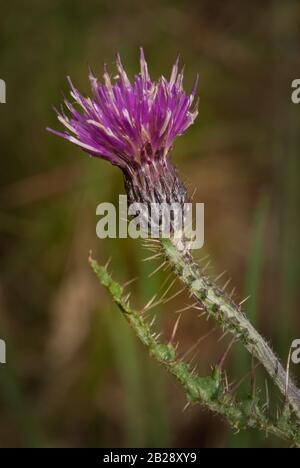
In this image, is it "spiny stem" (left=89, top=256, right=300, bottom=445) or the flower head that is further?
the flower head

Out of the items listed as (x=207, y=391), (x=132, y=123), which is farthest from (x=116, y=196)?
(x=207, y=391)

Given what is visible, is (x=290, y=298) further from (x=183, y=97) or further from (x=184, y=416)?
(x=183, y=97)

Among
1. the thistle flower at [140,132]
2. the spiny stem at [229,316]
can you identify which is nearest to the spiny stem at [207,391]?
the spiny stem at [229,316]

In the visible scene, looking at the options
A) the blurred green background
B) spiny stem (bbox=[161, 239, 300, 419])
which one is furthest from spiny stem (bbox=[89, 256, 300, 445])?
the blurred green background

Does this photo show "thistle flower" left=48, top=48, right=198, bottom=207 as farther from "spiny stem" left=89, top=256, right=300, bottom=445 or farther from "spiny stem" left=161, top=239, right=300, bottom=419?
"spiny stem" left=89, top=256, right=300, bottom=445

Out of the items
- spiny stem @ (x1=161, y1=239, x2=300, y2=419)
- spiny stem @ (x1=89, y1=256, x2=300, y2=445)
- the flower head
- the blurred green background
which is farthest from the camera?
the blurred green background
